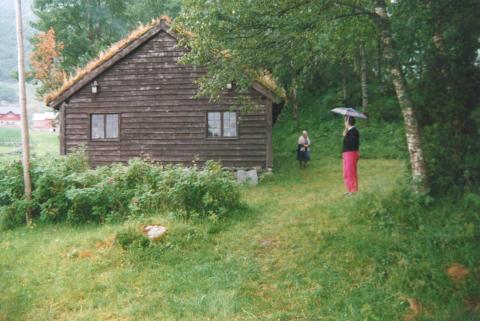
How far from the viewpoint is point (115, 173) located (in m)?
10.2

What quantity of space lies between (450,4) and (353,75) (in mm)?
23307

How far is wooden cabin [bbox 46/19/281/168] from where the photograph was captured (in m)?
15.3

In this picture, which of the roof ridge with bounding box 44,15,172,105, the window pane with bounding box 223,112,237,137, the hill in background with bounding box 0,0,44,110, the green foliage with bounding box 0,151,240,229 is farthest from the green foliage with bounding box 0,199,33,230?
the hill in background with bounding box 0,0,44,110

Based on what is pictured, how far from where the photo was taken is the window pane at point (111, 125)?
629 inches

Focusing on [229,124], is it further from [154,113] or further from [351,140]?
[351,140]

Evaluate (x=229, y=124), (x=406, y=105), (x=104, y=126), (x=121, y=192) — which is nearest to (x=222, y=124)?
(x=229, y=124)

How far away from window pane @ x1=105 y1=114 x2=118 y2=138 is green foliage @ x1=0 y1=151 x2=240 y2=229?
16.8ft

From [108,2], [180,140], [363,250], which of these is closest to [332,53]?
[363,250]

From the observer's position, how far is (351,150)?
385 inches

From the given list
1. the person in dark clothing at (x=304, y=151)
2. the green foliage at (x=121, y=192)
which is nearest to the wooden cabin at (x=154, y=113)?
the person in dark clothing at (x=304, y=151)

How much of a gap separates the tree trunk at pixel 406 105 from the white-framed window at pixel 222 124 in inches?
345

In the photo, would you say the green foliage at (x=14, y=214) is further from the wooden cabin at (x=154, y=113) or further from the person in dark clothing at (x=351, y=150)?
the person in dark clothing at (x=351, y=150)

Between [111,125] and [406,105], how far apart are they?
11.9 metres

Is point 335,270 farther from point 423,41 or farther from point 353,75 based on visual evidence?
point 353,75
